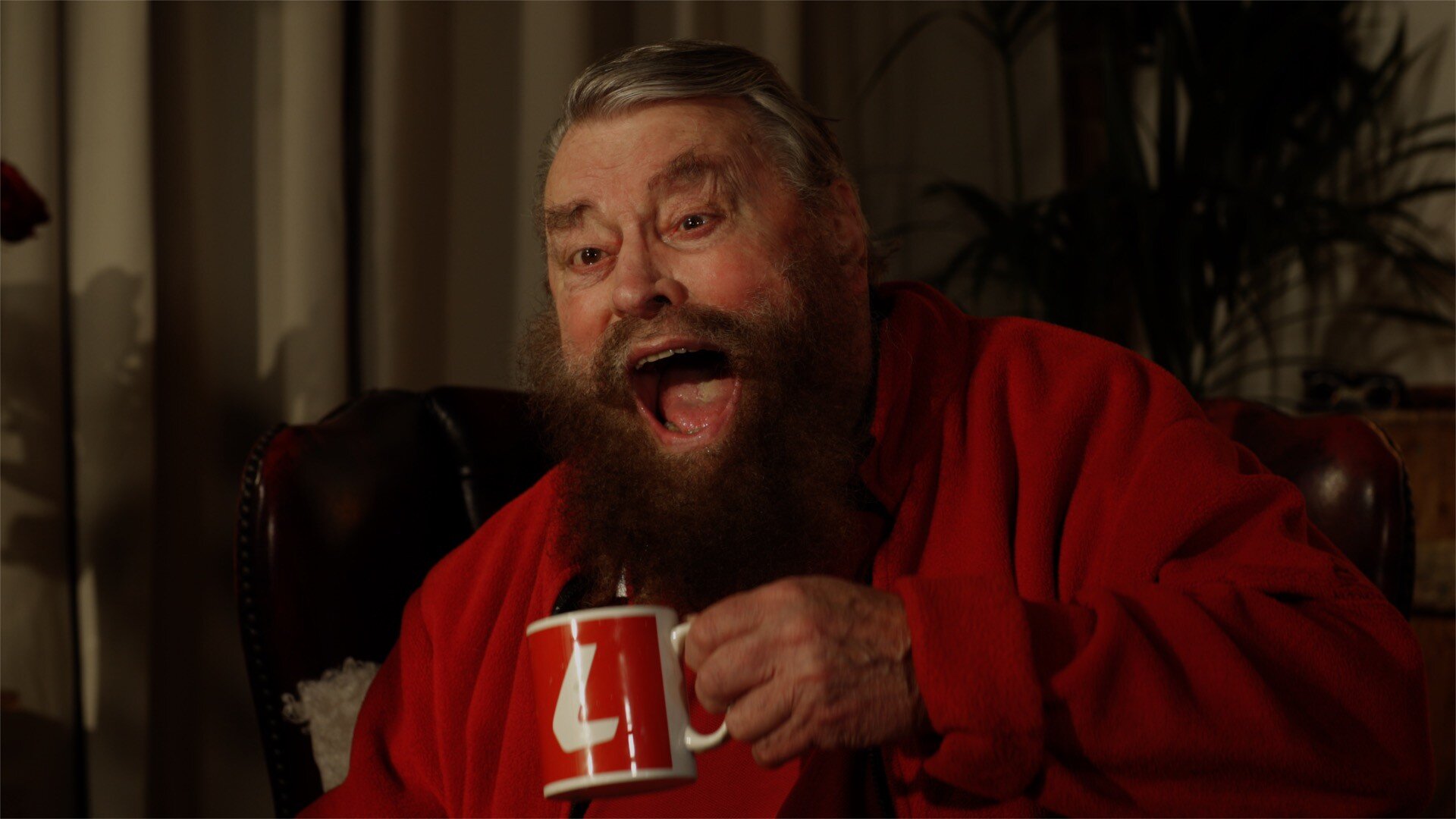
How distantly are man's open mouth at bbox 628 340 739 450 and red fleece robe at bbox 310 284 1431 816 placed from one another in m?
0.16

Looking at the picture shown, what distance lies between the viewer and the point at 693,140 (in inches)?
47.3

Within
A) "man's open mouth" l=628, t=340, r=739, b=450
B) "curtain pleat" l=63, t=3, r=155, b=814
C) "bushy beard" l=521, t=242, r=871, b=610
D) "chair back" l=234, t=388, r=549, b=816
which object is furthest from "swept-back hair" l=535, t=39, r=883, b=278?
"curtain pleat" l=63, t=3, r=155, b=814

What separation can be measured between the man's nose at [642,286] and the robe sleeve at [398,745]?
18.9 inches

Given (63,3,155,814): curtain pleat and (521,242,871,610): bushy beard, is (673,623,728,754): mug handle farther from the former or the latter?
(63,3,155,814): curtain pleat

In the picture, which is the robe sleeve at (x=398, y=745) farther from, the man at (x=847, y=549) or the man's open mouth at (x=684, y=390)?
the man's open mouth at (x=684, y=390)

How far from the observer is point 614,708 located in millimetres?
745

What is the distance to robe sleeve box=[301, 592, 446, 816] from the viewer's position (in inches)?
48.9

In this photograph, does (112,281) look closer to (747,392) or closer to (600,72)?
(600,72)

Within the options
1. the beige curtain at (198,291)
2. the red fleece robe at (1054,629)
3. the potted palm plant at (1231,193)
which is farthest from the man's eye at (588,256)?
the potted palm plant at (1231,193)

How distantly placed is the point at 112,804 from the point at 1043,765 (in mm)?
1473

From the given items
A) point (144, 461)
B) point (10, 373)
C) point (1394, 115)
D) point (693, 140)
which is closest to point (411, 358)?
point (144, 461)

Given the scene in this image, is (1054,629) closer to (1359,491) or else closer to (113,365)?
(1359,491)

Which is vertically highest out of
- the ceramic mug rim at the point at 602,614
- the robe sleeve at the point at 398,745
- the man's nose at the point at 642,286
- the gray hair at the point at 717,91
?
the gray hair at the point at 717,91

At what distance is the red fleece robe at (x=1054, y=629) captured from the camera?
786mm
